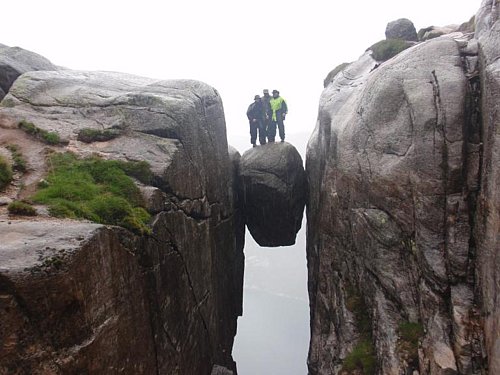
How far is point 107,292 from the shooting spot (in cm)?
1028

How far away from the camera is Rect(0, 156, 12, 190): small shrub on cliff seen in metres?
11.8

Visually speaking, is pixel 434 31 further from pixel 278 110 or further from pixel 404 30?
pixel 278 110

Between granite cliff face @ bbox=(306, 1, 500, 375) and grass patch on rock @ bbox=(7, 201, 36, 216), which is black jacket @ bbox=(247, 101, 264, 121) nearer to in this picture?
granite cliff face @ bbox=(306, 1, 500, 375)

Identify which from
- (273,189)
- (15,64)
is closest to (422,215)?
(273,189)

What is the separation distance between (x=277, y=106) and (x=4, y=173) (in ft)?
58.1

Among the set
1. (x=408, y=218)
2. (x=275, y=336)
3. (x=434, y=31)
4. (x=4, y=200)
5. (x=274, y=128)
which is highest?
(x=434, y=31)

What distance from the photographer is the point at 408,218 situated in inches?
602

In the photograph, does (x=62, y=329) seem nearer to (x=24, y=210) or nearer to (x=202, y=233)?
(x=24, y=210)

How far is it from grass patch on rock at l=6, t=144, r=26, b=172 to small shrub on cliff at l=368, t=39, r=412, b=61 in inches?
720

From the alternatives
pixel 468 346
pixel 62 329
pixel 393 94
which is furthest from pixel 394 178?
pixel 62 329

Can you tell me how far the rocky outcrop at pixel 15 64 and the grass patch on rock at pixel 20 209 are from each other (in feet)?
40.1

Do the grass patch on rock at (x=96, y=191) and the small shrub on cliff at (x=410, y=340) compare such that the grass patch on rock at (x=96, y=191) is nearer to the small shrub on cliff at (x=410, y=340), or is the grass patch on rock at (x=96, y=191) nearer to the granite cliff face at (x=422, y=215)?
the granite cliff face at (x=422, y=215)

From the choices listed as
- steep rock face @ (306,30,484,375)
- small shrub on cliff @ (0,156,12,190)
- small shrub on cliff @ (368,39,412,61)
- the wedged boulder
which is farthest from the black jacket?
small shrub on cliff @ (0,156,12,190)

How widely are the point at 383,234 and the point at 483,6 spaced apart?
8784mm
